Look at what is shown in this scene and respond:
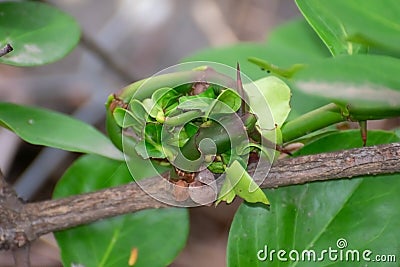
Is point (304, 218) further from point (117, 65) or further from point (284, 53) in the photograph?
point (117, 65)

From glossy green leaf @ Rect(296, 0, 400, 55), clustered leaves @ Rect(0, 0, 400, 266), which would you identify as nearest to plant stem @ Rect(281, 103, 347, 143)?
clustered leaves @ Rect(0, 0, 400, 266)

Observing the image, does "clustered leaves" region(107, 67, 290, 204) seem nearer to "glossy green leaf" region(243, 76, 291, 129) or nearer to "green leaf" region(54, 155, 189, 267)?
"glossy green leaf" region(243, 76, 291, 129)

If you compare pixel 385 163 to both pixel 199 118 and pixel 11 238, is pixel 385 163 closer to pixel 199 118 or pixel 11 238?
pixel 199 118

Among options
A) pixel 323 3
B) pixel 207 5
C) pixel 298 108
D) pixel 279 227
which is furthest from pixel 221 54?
pixel 207 5

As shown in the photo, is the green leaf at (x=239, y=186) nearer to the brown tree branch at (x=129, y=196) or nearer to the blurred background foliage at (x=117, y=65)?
the brown tree branch at (x=129, y=196)

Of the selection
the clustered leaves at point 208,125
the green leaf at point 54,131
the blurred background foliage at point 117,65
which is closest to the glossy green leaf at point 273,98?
the clustered leaves at point 208,125

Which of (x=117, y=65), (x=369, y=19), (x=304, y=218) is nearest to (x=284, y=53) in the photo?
(x=304, y=218)

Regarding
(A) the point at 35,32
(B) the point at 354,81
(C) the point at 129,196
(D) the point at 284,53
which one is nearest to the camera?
(B) the point at 354,81
